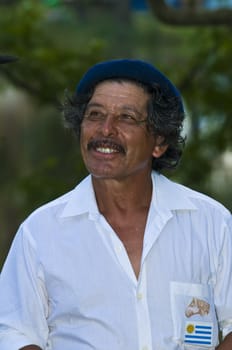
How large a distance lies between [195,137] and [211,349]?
202 inches

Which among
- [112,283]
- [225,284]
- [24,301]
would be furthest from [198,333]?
[24,301]

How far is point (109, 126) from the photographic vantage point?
342cm

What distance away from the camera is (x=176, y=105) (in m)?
3.64

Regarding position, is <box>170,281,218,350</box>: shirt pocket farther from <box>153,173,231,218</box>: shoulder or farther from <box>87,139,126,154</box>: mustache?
<box>87,139,126,154</box>: mustache

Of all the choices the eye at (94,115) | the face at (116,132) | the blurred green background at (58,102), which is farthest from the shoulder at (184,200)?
the blurred green background at (58,102)

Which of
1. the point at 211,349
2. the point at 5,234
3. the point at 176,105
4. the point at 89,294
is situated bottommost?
the point at 5,234

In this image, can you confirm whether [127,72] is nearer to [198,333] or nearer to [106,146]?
[106,146]

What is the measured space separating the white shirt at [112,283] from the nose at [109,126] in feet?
0.86

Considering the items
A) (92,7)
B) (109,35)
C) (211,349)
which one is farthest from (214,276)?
(92,7)

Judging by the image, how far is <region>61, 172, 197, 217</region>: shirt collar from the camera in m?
3.45

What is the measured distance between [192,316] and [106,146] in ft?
2.10

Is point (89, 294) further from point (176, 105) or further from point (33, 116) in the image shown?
point (33, 116)

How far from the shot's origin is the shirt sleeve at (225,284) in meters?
3.42

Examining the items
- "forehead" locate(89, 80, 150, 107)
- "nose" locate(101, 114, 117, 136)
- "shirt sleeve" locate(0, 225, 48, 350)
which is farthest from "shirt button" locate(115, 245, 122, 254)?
"forehead" locate(89, 80, 150, 107)
